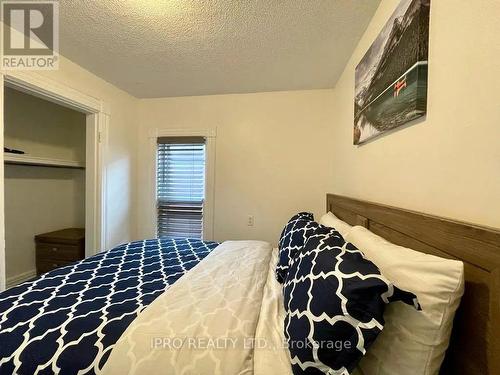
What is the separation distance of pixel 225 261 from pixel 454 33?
1549mm

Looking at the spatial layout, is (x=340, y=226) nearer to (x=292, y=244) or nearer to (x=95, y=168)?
(x=292, y=244)

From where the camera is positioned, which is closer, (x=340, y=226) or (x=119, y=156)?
(x=340, y=226)

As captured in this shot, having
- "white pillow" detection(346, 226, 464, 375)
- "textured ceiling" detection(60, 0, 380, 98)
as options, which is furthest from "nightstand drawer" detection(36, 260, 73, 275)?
"white pillow" detection(346, 226, 464, 375)

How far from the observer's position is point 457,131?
76 centimetres

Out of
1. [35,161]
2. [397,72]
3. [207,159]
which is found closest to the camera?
[397,72]

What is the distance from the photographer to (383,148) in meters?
1.32

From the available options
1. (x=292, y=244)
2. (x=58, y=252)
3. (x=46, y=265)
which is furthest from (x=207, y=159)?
(x=46, y=265)

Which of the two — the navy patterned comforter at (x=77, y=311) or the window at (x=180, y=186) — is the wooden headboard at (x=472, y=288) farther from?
the window at (x=180, y=186)

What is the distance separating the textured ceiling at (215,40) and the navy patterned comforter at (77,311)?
165 cm

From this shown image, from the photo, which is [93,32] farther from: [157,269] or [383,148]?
[383,148]

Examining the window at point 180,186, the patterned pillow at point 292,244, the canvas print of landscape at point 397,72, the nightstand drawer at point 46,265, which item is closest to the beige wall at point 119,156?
the window at point 180,186

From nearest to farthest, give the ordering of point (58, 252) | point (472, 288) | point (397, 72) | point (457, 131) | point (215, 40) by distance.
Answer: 1. point (472, 288)
2. point (457, 131)
3. point (397, 72)
4. point (215, 40)
5. point (58, 252)

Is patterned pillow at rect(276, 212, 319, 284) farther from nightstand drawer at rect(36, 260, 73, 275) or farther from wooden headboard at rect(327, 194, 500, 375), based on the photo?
nightstand drawer at rect(36, 260, 73, 275)

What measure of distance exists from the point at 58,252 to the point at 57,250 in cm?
3
